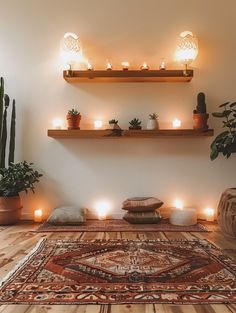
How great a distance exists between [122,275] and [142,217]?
1335 millimetres

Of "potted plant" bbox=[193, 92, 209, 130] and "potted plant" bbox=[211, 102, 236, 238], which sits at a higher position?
"potted plant" bbox=[193, 92, 209, 130]

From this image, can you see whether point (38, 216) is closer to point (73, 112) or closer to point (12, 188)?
point (12, 188)

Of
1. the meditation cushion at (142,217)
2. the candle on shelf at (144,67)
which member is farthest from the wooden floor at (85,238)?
the candle on shelf at (144,67)

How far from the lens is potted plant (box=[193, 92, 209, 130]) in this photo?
2998 millimetres

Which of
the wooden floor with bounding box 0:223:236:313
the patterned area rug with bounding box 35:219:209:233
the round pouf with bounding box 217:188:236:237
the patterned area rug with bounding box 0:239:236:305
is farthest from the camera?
the patterned area rug with bounding box 35:219:209:233

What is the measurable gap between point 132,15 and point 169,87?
3.02 ft

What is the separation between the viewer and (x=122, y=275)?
60.9 inches

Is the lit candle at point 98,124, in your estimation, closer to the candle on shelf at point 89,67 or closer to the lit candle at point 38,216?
the candle on shelf at point 89,67

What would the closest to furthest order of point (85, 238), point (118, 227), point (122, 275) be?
point (122, 275) < point (85, 238) < point (118, 227)

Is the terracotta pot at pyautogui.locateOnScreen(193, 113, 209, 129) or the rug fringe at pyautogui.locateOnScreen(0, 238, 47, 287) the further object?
the terracotta pot at pyautogui.locateOnScreen(193, 113, 209, 129)

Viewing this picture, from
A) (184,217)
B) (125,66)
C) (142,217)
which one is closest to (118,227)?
(142,217)

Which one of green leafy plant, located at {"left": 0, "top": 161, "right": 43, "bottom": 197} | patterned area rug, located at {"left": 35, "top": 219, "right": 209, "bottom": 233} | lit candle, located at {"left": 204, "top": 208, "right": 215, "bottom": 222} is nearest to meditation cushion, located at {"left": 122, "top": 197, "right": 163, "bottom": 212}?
patterned area rug, located at {"left": 35, "top": 219, "right": 209, "bottom": 233}

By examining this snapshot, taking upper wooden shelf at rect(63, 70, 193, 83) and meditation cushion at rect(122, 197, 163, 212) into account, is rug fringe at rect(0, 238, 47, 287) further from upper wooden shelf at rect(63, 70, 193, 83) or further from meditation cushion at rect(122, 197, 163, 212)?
upper wooden shelf at rect(63, 70, 193, 83)

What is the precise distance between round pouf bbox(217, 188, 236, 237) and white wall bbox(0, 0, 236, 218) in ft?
2.14
